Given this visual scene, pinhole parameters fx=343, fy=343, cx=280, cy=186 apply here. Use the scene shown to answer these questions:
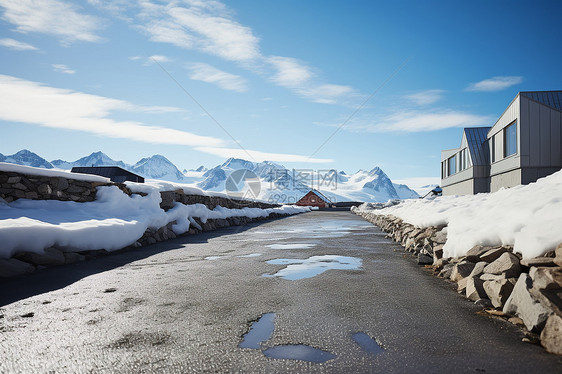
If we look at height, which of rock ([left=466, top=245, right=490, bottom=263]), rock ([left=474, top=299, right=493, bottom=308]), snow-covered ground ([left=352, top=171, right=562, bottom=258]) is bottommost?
rock ([left=474, top=299, right=493, bottom=308])

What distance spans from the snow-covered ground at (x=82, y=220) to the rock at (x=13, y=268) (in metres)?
0.17

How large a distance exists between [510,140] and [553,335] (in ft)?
74.1

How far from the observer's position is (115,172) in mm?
38938

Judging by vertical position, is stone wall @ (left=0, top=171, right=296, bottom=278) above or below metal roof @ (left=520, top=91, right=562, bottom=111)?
below

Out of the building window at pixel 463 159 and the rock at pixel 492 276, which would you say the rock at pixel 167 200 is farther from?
the building window at pixel 463 159

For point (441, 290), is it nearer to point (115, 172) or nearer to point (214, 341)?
point (214, 341)

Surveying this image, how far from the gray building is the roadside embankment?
18.2 m

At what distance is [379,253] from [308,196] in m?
66.0

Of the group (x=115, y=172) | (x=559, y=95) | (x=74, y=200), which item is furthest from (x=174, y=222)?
(x=115, y=172)

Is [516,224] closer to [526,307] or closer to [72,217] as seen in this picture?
[526,307]

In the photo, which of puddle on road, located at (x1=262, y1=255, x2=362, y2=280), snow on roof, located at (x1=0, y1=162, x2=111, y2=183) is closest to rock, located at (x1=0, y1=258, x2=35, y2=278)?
snow on roof, located at (x1=0, y1=162, x2=111, y2=183)

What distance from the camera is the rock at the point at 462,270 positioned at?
12.2 ft

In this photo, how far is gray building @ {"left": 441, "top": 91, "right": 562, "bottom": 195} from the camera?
727 inches

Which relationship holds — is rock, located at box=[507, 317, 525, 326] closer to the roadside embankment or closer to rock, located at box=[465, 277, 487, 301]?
rock, located at box=[465, 277, 487, 301]
